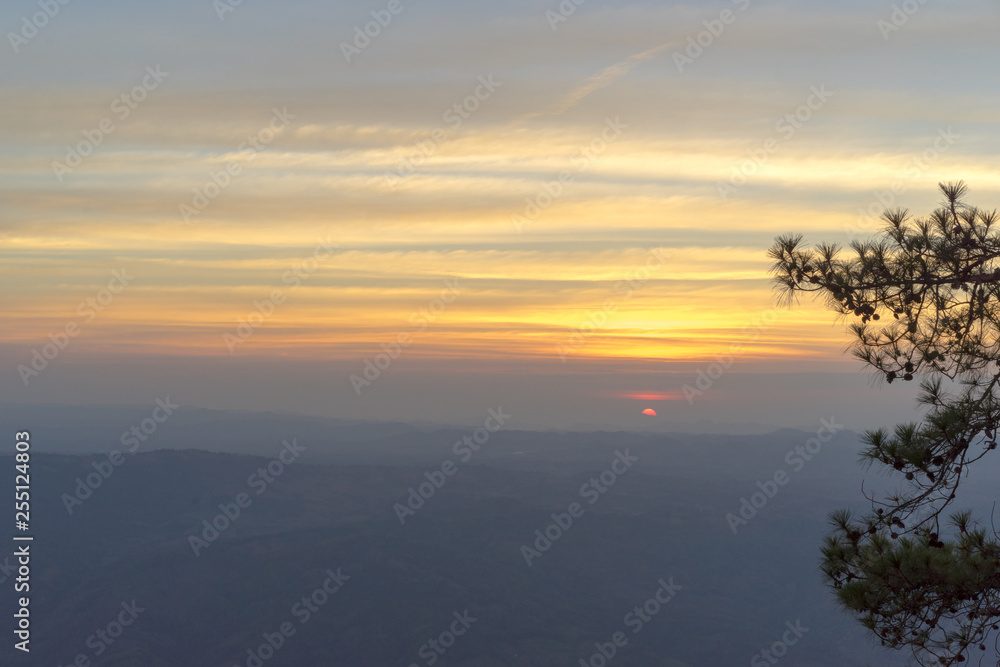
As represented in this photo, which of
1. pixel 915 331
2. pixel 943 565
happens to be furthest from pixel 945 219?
pixel 943 565

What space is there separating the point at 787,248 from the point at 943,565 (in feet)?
19.9

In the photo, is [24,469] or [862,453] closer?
[862,453]

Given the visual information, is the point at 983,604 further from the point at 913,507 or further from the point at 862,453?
the point at 862,453

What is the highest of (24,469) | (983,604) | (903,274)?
(903,274)

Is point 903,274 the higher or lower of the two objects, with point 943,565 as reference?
higher

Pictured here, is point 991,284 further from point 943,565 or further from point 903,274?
point 943,565

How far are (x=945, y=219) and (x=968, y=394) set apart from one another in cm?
298

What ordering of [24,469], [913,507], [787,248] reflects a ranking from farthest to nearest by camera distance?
[24,469], [787,248], [913,507]

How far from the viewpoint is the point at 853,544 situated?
13.8 metres

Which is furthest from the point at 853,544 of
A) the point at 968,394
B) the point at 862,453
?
the point at 968,394

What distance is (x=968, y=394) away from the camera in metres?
12.9

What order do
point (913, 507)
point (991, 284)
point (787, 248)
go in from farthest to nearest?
point (787, 248)
point (913, 507)
point (991, 284)

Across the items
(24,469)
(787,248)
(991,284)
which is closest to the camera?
(991,284)

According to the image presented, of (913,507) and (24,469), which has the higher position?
(913,507)
